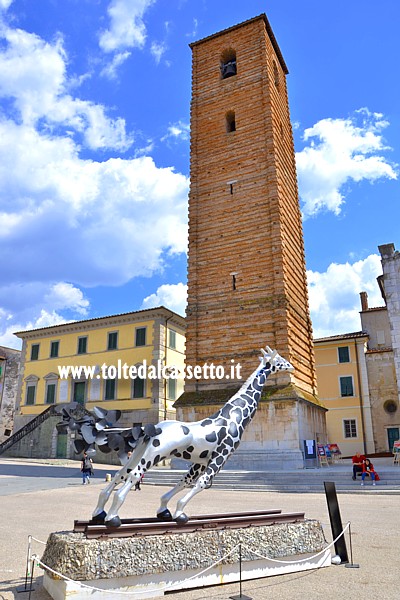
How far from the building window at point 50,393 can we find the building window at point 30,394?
4.42 feet

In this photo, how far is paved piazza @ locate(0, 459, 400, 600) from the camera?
17.4 feet

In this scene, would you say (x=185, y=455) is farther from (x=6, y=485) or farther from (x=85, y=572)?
(x=6, y=485)

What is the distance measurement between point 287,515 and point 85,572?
2802 millimetres

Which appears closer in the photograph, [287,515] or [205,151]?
[287,515]

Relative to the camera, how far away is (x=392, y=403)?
34188 millimetres

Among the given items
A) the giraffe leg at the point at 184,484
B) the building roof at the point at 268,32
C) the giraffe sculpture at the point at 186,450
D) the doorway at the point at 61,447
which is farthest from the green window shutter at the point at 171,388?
the giraffe leg at the point at 184,484

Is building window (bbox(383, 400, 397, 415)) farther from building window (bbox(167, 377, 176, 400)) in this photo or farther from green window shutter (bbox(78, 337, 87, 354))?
green window shutter (bbox(78, 337, 87, 354))

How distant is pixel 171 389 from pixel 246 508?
834 inches

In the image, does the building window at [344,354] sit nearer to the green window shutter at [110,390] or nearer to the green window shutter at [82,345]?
the green window shutter at [110,390]

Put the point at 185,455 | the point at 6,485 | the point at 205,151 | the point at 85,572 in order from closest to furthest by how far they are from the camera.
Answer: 1. the point at 85,572
2. the point at 185,455
3. the point at 6,485
4. the point at 205,151

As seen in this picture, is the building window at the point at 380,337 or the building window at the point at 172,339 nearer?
the building window at the point at 172,339

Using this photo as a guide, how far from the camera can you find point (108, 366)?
33156 millimetres

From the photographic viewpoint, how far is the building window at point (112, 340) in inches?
1314

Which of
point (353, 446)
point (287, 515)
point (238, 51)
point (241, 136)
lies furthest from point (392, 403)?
point (287, 515)
